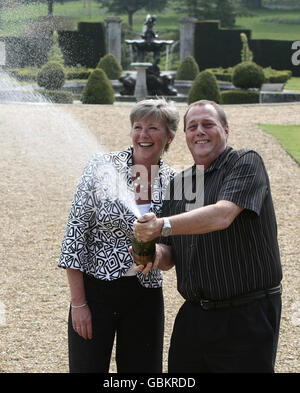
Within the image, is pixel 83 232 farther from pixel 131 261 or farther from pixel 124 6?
pixel 124 6

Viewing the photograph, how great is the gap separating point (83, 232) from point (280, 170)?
7498 millimetres

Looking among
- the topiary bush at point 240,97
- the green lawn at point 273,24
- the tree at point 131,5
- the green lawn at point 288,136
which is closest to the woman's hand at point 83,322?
the green lawn at point 288,136

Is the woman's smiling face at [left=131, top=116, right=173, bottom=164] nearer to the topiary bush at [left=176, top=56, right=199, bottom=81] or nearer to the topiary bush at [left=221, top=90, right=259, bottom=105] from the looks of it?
the topiary bush at [left=221, top=90, right=259, bottom=105]

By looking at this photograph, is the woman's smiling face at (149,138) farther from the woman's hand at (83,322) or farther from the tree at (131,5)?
the tree at (131,5)

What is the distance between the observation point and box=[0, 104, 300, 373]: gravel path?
4.29m

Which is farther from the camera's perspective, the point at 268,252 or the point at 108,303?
the point at 108,303

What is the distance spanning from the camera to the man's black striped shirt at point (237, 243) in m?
2.38

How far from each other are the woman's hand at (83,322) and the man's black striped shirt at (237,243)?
517mm

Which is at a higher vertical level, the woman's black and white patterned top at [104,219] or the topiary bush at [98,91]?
the woman's black and white patterned top at [104,219]

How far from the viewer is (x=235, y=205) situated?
231 cm

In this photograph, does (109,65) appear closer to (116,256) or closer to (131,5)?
(116,256)

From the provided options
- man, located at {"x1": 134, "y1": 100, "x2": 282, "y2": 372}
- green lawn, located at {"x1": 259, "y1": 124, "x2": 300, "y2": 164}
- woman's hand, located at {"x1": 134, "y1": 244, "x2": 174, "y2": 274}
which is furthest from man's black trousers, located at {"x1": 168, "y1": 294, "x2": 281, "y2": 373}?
green lawn, located at {"x1": 259, "y1": 124, "x2": 300, "y2": 164}

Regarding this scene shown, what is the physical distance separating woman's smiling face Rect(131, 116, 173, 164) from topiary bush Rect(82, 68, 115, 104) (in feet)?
48.6
